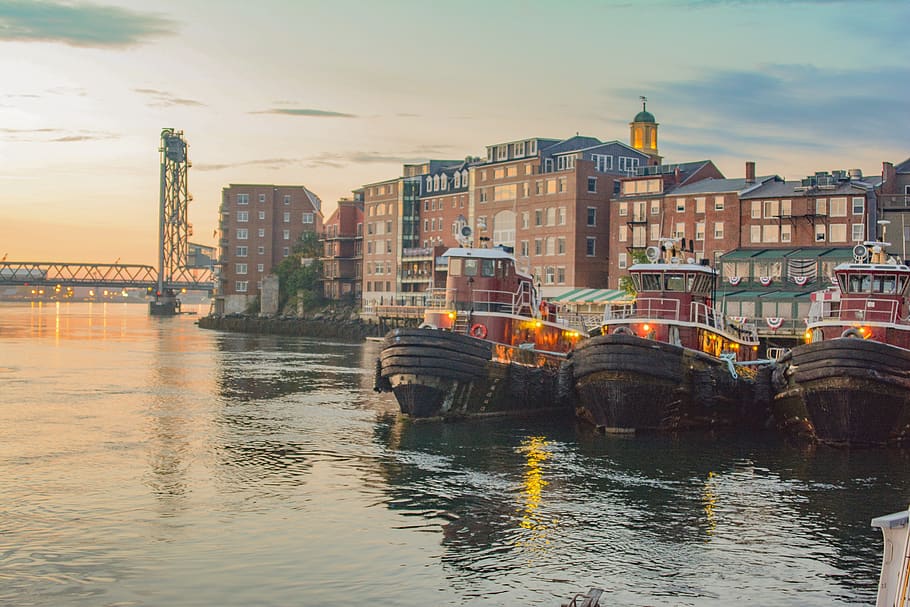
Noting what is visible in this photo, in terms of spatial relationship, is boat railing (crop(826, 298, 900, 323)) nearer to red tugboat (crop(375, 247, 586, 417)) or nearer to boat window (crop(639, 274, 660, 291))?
boat window (crop(639, 274, 660, 291))

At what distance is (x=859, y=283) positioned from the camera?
40.1 metres

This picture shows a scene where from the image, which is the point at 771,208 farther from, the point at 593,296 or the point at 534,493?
the point at 534,493

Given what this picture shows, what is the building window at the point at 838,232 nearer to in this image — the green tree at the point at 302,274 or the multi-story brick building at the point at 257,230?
the green tree at the point at 302,274

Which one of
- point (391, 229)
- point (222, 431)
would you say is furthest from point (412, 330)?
point (391, 229)

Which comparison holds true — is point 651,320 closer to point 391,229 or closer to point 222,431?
point 222,431

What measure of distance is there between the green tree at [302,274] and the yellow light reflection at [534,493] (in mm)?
113380

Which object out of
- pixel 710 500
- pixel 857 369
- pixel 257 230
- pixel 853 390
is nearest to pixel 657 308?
pixel 853 390

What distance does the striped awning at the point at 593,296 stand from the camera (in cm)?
9393

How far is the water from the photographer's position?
20359mm

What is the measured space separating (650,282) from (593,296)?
51.5 metres

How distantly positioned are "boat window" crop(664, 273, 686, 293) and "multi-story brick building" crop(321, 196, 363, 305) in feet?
336

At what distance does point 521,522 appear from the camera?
2516cm

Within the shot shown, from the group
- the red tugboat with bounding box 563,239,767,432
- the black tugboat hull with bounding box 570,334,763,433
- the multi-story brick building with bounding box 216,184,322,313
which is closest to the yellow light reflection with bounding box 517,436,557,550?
the black tugboat hull with bounding box 570,334,763,433

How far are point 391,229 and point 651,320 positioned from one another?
9344 centimetres
